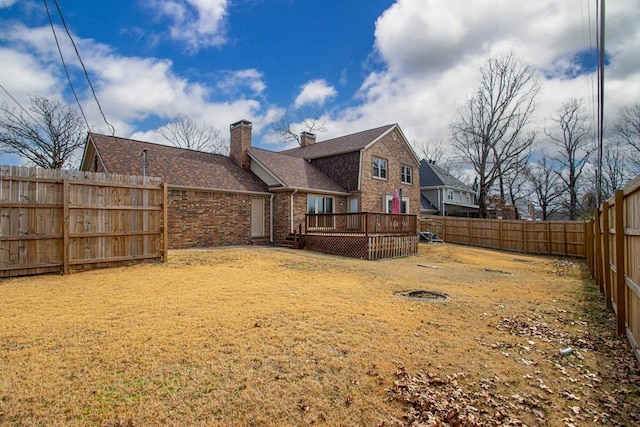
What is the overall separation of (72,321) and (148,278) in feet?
9.67

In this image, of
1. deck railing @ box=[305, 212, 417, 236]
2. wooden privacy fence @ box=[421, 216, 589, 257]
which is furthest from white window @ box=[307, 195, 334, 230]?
wooden privacy fence @ box=[421, 216, 589, 257]

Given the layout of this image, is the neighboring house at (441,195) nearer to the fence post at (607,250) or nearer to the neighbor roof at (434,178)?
the neighbor roof at (434,178)

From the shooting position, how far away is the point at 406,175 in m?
23.2

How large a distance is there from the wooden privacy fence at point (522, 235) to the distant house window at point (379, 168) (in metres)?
5.75

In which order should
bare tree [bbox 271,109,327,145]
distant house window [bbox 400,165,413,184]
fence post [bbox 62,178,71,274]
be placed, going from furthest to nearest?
bare tree [bbox 271,109,327,145], distant house window [bbox 400,165,413,184], fence post [bbox 62,178,71,274]

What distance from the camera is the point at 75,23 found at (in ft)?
24.1

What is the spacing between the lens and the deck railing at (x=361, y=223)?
13.3m

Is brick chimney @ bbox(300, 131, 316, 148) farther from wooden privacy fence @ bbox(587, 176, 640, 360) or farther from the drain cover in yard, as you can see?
wooden privacy fence @ bbox(587, 176, 640, 360)

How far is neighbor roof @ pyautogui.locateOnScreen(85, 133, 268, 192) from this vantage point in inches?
553

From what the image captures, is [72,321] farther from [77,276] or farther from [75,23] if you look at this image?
[75,23]

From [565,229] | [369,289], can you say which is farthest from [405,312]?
[565,229]

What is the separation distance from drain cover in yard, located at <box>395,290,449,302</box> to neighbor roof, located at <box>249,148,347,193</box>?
10465 mm

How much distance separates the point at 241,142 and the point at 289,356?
16.8 meters

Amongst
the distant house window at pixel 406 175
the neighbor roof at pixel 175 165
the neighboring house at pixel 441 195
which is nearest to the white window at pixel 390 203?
the distant house window at pixel 406 175
